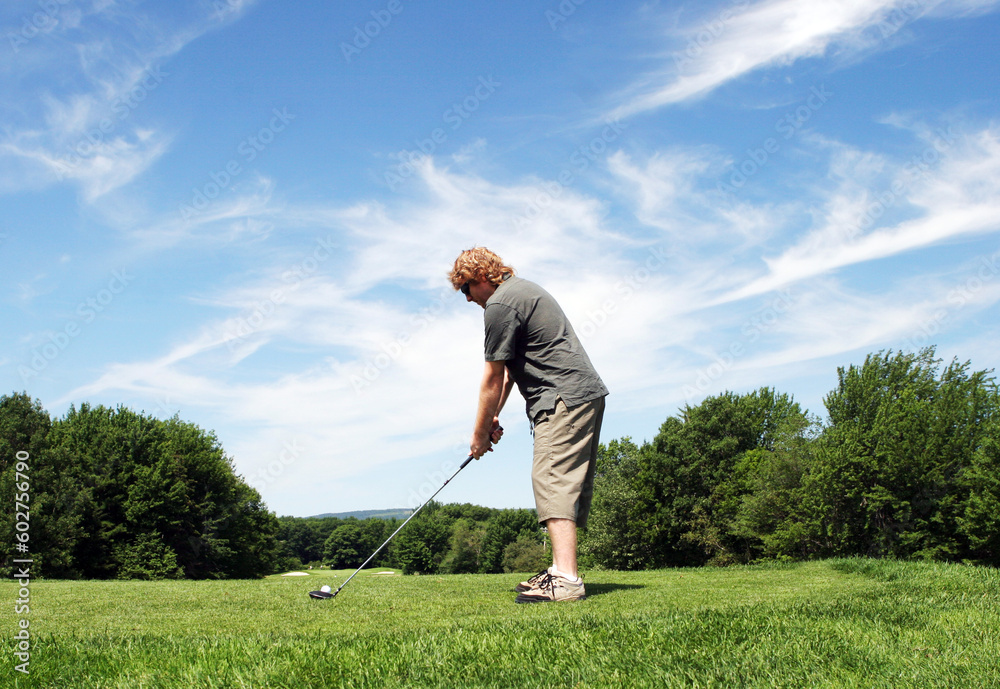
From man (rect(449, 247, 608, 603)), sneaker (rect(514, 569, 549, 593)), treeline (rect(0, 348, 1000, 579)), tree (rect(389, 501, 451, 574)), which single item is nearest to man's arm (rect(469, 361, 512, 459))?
man (rect(449, 247, 608, 603))

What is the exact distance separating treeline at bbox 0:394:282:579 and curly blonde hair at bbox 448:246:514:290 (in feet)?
110

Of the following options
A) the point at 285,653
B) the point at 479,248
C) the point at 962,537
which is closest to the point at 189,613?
the point at 285,653

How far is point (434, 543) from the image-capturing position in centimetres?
8662

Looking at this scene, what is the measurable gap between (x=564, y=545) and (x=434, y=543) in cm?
8560

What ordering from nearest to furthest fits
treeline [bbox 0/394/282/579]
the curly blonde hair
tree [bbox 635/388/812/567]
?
1. the curly blonde hair
2. treeline [bbox 0/394/282/579]
3. tree [bbox 635/388/812/567]

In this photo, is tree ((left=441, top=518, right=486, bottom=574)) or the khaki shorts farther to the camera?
tree ((left=441, top=518, right=486, bottom=574))

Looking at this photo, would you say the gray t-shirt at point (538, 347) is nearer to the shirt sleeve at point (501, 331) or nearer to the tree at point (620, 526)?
the shirt sleeve at point (501, 331)

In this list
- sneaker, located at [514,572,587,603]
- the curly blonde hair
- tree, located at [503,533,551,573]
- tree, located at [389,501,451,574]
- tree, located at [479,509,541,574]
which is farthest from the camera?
tree, located at [479,509,541,574]

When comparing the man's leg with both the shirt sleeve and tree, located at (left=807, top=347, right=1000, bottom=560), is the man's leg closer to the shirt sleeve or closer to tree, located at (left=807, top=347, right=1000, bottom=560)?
the shirt sleeve

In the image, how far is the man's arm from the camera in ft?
17.0

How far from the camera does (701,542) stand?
45.6 meters

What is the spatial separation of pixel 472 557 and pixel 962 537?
7404 cm

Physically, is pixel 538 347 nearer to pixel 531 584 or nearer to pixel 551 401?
pixel 551 401

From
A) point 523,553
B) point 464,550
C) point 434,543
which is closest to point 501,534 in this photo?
point 464,550
